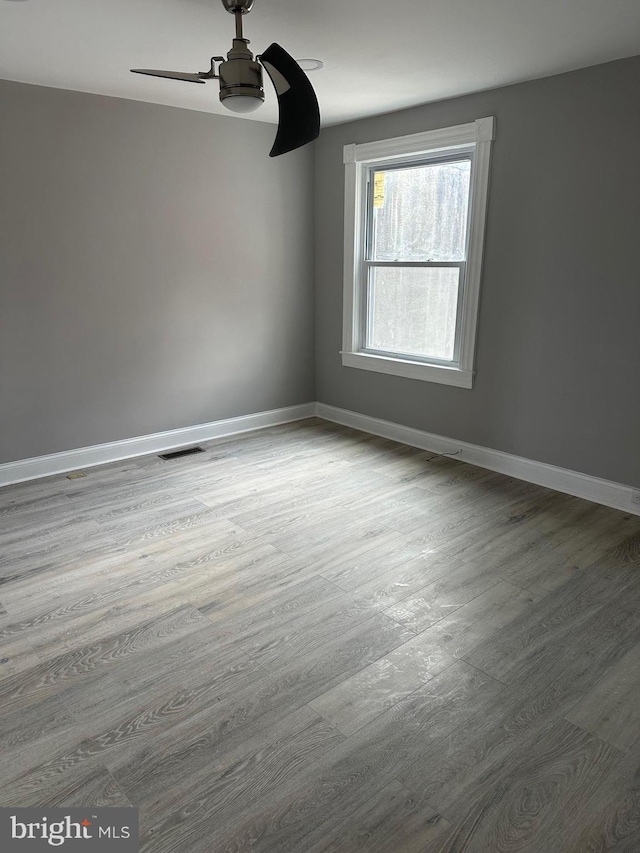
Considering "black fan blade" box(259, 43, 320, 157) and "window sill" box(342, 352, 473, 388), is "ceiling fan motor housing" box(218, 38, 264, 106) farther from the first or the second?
"window sill" box(342, 352, 473, 388)

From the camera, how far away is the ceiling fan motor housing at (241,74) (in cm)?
211

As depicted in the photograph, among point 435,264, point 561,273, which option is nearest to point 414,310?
point 435,264

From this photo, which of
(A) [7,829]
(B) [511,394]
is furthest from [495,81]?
(A) [7,829]

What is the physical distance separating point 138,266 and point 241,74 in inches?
89.3

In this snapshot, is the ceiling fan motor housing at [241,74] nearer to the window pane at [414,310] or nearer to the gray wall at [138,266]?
the gray wall at [138,266]

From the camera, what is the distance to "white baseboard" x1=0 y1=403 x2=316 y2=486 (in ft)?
12.9

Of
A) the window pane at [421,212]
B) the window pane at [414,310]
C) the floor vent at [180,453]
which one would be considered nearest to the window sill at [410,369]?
the window pane at [414,310]

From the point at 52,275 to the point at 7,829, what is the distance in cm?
318

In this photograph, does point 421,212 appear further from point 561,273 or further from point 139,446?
point 139,446

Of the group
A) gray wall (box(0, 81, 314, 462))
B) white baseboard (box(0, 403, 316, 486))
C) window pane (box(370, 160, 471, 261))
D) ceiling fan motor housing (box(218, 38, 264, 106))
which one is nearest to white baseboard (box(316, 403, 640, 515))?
white baseboard (box(0, 403, 316, 486))

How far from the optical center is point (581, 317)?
344 cm

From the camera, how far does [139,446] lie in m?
4.41

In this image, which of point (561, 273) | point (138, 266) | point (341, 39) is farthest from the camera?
point (138, 266)

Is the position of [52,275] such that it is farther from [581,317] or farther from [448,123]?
[581,317]
